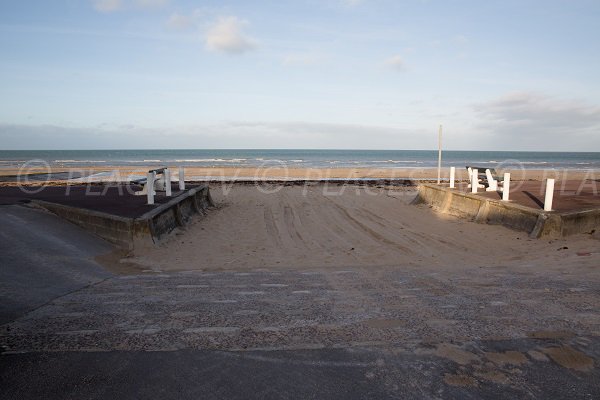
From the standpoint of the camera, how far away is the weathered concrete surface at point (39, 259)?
16.6 feet

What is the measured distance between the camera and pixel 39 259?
261 inches

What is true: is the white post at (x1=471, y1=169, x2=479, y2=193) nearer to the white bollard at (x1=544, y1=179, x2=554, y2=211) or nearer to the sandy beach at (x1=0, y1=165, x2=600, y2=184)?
the white bollard at (x1=544, y1=179, x2=554, y2=211)

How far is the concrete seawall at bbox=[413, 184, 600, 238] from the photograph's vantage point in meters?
9.11

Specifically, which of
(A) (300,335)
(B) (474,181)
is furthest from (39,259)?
(B) (474,181)

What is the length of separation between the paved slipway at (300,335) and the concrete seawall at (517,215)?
3180mm

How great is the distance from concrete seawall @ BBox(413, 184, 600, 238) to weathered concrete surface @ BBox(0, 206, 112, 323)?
319 inches

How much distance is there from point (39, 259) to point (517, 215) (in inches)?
366

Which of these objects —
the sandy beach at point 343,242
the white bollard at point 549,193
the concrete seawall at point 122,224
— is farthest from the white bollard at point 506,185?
the concrete seawall at point 122,224

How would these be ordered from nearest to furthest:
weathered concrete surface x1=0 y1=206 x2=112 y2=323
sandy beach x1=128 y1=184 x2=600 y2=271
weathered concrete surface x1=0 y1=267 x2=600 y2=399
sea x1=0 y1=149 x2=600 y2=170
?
weathered concrete surface x1=0 y1=267 x2=600 y2=399 < weathered concrete surface x1=0 y1=206 x2=112 y2=323 < sandy beach x1=128 y1=184 x2=600 y2=271 < sea x1=0 y1=149 x2=600 y2=170

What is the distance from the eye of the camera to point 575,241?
8.70 meters

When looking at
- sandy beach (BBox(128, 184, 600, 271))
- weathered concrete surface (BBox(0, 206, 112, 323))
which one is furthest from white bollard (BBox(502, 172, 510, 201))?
weathered concrete surface (BBox(0, 206, 112, 323))

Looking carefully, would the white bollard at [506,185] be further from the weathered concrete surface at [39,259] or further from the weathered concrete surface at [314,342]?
the weathered concrete surface at [39,259]

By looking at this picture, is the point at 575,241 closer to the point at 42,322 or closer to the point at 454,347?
the point at 454,347

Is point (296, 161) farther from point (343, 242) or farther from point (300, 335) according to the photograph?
point (300, 335)
